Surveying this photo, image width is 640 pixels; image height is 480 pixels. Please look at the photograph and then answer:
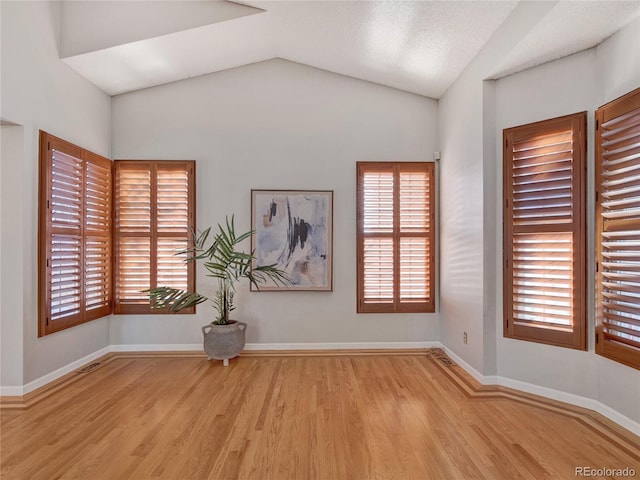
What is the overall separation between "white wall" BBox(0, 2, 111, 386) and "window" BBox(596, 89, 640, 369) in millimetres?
4640

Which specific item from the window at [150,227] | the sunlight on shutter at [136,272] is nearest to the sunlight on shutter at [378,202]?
the window at [150,227]

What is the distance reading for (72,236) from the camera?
3311mm

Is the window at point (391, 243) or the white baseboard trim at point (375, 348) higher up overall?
the window at point (391, 243)

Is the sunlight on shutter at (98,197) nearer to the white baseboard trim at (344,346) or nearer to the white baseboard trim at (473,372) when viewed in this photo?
the white baseboard trim at (344,346)

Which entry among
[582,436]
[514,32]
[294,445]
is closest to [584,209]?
[514,32]

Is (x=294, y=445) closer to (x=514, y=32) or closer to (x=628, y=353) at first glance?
(x=628, y=353)

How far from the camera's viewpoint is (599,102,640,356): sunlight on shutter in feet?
7.54

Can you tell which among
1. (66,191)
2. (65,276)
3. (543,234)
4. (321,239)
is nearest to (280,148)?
(321,239)

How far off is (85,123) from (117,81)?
604 millimetres

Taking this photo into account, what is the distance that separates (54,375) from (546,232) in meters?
4.62

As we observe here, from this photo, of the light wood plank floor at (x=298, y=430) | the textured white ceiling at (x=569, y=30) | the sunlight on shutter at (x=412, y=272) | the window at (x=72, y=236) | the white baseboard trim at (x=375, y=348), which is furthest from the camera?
the sunlight on shutter at (x=412, y=272)

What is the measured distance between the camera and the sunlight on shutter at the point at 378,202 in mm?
4051

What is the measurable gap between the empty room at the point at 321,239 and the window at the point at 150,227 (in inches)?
1.1

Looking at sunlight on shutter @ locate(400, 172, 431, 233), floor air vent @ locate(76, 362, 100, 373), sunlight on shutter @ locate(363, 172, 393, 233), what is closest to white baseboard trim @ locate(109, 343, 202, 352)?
floor air vent @ locate(76, 362, 100, 373)
